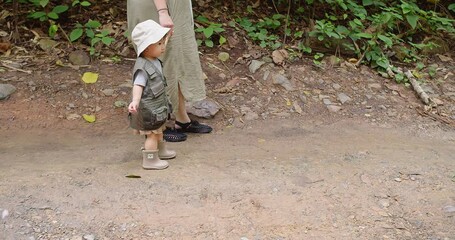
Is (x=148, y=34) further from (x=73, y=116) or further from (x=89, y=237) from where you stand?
(x=73, y=116)

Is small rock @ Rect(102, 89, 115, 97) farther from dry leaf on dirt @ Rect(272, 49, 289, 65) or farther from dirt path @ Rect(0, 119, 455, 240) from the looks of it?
dry leaf on dirt @ Rect(272, 49, 289, 65)

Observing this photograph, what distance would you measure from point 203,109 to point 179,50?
0.93m

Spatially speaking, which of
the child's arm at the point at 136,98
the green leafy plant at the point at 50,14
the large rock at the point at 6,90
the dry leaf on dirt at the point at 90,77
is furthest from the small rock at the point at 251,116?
the green leafy plant at the point at 50,14

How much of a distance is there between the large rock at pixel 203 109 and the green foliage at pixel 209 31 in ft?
3.00

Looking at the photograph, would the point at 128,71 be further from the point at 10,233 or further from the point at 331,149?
the point at 10,233

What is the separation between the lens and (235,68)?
5.20m

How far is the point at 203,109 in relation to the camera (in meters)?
4.48

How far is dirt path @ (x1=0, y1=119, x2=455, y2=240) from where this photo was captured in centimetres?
277

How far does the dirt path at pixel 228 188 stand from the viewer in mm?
2770

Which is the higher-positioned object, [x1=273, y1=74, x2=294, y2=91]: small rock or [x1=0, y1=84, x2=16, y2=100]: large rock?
[x1=273, y1=74, x2=294, y2=91]: small rock

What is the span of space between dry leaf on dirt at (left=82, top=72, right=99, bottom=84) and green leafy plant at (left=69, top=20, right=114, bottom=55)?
0.32 meters

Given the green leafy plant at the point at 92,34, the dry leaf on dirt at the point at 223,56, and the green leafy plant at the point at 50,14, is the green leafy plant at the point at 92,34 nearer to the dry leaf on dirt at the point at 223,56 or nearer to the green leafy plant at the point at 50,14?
the green leafy plant at the point at 50,14

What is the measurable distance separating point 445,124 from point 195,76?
2.48 metres

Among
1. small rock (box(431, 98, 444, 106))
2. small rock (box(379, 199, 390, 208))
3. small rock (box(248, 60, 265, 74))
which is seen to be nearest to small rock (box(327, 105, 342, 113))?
small rock (box(248, 60, 265, 74))
